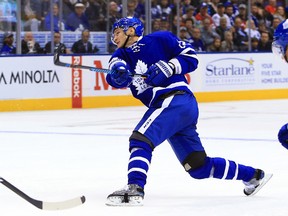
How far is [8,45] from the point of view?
15.1 meters

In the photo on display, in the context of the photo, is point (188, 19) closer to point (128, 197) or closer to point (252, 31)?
point (252, 31)

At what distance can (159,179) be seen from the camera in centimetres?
708

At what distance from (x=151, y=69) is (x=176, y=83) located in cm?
24

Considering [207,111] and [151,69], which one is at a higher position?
[151,69]

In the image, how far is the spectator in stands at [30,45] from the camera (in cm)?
1536

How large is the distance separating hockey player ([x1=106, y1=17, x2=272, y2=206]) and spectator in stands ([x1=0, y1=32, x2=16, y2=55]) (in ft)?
30.0

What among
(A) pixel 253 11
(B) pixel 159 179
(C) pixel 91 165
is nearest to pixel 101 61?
(A) pixel 253 11

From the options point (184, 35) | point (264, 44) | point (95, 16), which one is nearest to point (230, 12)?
point (264, 44)

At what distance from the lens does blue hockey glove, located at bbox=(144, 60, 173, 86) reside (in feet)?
19.5

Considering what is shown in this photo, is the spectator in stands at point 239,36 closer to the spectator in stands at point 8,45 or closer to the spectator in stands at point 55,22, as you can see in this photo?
the spectator in stands at point 55,22

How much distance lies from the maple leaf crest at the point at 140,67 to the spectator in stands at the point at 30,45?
370 inches

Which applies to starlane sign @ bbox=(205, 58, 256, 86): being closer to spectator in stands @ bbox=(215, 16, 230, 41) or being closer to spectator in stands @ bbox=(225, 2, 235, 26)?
spectator in stands @ bbox=(215, 16, 230, 41)

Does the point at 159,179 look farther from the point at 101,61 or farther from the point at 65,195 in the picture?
the point at 101,61

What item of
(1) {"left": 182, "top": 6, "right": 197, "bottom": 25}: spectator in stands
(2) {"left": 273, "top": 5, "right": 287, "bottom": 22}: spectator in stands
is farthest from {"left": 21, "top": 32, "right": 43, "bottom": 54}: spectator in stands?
(2) {"left": 273, "top": 5, "right": 287, "bottom": 22}: spectator in stands
